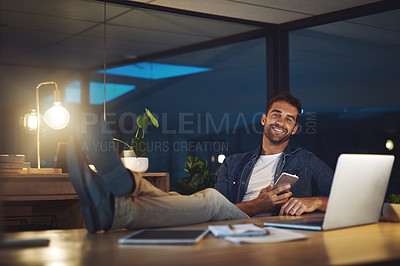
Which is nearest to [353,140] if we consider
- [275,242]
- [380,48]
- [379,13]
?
[380,48]

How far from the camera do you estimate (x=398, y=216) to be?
1.94m

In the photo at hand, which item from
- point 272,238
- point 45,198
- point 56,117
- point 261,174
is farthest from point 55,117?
point 272,238

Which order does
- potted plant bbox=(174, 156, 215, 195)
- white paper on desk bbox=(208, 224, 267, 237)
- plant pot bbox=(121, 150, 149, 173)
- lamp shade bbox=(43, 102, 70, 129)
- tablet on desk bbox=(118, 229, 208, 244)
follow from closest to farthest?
tablet on desk bbox=(118, 229, 208, 244)
white paper on desk bbox=(208, 224, 267, 237)
lamp shade bbox=(43, 102, 70, 129)
plant pot bbox=(121, 150, 149, 173)
potted plant bbox=(174, 156, 215, 195)

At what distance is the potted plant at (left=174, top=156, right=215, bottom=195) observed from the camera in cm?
405

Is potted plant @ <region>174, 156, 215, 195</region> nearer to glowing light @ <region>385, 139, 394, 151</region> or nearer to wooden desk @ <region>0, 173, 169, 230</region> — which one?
wooden desk @ <region>0, 173, 169, 230</region>

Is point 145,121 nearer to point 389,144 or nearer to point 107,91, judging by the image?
point 107,91

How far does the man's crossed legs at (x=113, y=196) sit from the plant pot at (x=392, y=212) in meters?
0.83

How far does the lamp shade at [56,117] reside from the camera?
3.67 m

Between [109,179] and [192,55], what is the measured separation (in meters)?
3.05

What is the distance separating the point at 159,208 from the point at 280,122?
1793mm

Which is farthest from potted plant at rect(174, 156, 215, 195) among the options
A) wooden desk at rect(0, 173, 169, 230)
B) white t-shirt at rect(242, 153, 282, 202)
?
white t-shirt at rect(242, 153, 282, 202)

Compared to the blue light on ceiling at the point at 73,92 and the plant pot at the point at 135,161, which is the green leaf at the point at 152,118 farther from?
the blue light on ceiling at the point at 73,92

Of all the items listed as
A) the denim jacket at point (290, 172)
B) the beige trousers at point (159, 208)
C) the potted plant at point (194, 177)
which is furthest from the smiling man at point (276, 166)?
the beige trousers at point (159, 208)

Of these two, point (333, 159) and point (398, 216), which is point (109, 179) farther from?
point (333, 159)
